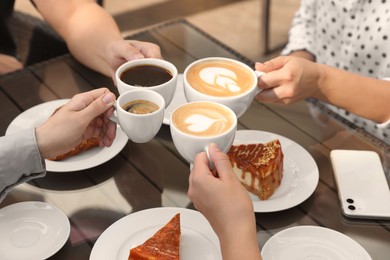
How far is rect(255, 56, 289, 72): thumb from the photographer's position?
1406 millimetres

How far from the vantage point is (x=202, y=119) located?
3.86ft

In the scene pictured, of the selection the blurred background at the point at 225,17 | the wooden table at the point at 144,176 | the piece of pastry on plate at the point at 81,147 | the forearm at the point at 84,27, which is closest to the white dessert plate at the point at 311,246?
the wooden table at the point at 144,176

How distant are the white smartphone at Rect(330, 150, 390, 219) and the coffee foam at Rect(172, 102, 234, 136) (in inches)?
13.3

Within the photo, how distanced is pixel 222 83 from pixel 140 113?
0.71 ft

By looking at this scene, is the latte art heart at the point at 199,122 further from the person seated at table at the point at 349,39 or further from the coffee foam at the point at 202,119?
the person seated at table at the point at 349,39

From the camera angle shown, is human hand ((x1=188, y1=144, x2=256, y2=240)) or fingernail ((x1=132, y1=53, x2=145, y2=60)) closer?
human hand ((x1=188, y1=144, x2=256, y2=240))

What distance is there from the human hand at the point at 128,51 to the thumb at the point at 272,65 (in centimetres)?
28

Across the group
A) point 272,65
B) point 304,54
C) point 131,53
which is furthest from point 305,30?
point 131,53

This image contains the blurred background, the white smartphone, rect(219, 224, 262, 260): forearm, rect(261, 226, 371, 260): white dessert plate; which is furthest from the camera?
the blurred background

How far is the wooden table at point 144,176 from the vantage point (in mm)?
1243

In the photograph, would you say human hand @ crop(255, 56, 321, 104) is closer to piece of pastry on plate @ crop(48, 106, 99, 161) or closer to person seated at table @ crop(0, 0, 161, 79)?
person seated at table @ crop(0, 0, 161, 79)

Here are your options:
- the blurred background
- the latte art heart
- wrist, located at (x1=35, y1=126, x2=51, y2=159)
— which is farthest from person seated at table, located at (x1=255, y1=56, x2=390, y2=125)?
the blurred background

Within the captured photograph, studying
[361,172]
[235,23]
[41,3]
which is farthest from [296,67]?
[235,23]

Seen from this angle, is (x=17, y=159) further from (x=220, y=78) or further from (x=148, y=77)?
(x=220, y=78)
